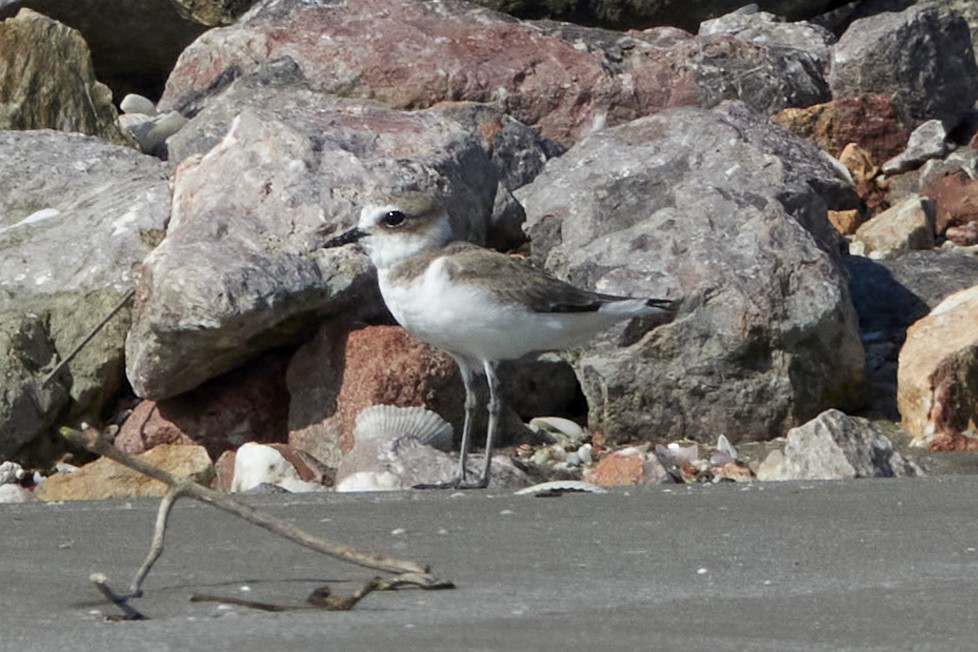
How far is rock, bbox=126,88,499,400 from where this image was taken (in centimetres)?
759

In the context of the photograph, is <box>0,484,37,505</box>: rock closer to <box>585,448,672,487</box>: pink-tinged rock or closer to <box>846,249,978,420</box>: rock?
<box>585,448,672,487</box>: pink-tinged rock

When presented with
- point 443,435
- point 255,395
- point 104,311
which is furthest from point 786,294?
point 104,311

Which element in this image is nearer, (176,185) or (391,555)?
(391,555)

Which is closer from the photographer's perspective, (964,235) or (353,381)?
(353,381)

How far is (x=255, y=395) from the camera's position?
8.23m

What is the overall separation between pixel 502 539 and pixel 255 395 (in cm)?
386

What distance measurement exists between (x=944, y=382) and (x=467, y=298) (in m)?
2.58

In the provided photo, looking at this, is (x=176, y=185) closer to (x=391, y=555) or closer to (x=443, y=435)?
(x=443, y=435)

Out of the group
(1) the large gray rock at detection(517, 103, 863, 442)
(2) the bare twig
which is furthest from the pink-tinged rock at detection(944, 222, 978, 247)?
(2) the bare twig

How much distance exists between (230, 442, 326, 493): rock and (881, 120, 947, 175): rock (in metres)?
6.16

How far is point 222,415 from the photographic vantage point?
8.18 meters

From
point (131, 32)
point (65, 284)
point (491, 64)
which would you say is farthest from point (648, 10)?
point (65, 284)

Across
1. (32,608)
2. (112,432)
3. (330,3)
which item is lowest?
(112,432)

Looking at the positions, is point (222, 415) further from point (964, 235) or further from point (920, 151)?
point (920, 151)
